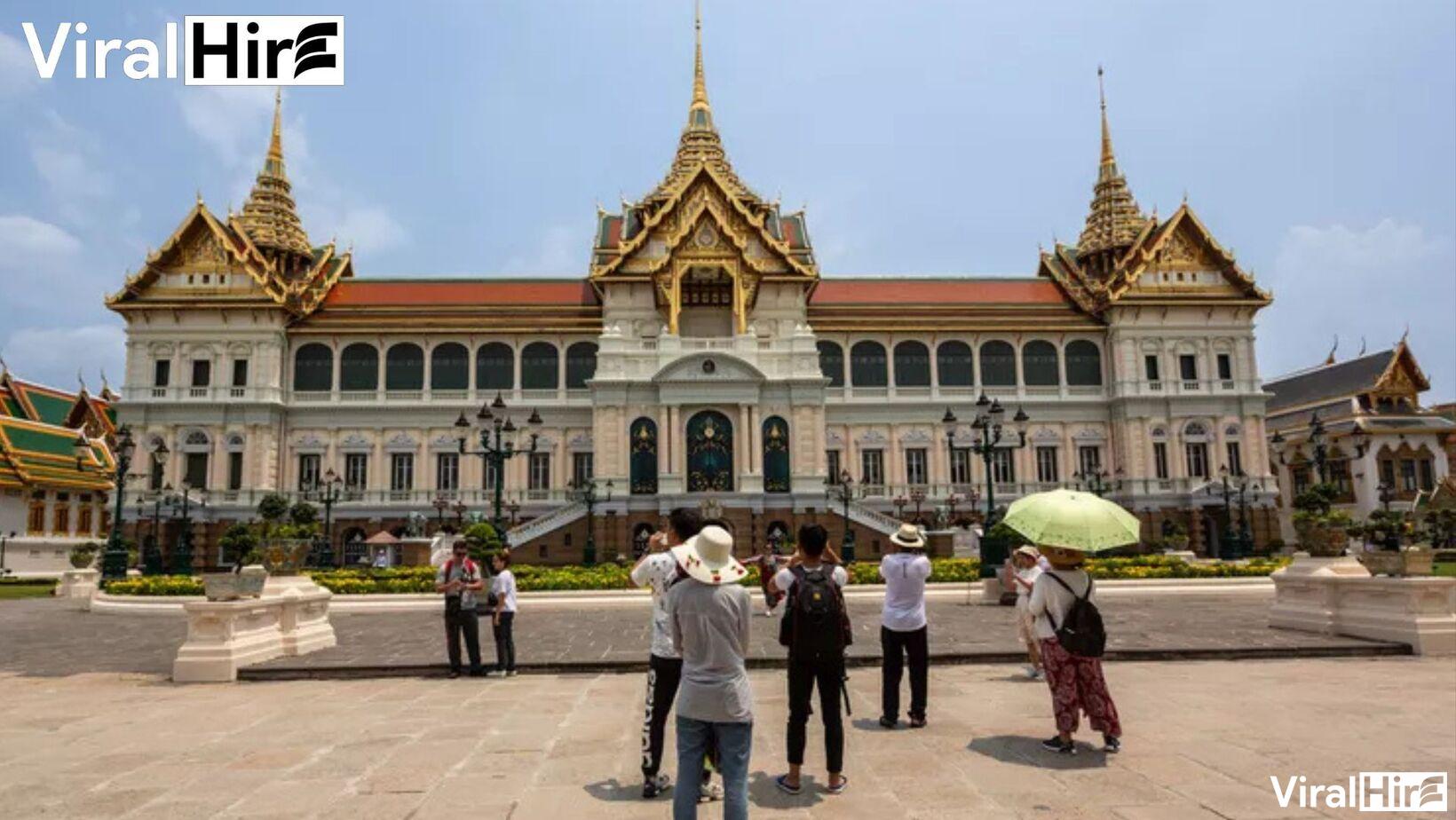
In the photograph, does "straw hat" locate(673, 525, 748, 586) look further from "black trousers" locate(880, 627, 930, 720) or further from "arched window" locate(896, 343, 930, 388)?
"arched window" locate(896, 343, 930, 388)

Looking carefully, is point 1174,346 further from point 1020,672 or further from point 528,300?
point 1020,672

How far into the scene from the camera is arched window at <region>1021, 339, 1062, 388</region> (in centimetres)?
4466

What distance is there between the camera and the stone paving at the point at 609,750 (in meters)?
5.43

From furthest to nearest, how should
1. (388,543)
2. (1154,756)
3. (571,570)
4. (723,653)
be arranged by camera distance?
(388,543)
(571,570)
(1154,756)
(723,653)

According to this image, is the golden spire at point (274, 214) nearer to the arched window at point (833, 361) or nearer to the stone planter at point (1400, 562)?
the arched window at point (833, 361)

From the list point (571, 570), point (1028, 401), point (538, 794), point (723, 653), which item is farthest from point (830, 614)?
point (1028, 401)

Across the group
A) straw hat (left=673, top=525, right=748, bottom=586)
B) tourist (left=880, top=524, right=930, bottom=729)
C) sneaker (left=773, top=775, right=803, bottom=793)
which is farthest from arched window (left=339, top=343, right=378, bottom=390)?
straw hat (left=673, top=525, right=748, bottom=586)

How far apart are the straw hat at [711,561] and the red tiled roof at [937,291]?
1641 inches

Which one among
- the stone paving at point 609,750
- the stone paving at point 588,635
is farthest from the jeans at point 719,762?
the stone paving at point 588,635

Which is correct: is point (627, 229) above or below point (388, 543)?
above

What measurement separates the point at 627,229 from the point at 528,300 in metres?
6.35

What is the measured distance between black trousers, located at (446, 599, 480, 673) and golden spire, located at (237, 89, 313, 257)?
4343 cm

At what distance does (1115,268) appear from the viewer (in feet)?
151

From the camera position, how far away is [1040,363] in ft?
147
